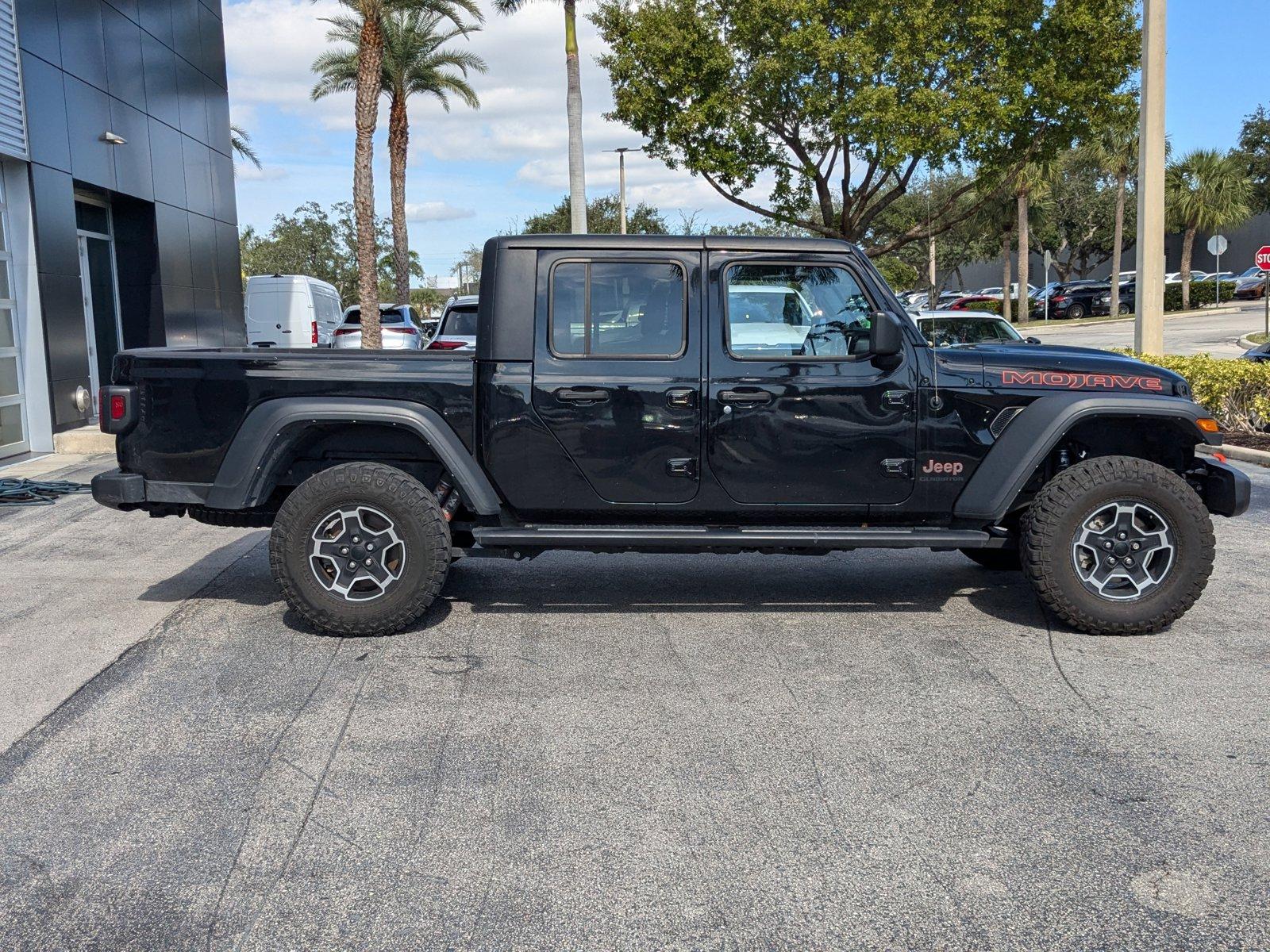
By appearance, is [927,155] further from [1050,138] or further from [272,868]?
[272,868]

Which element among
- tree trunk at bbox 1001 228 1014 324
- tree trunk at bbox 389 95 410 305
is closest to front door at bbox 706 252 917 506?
tree trunk at bbox 389 95 410 305

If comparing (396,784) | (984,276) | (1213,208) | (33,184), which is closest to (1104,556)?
(396,784)

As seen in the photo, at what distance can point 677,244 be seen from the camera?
5840 mm

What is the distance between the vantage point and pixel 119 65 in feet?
58.4

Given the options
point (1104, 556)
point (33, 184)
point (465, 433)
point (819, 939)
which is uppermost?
point (33, 184)

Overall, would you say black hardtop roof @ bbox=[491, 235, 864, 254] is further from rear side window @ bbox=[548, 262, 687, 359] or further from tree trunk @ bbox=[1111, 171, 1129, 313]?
tree trunk @ bbox=[1111, 171, 1129, 313]

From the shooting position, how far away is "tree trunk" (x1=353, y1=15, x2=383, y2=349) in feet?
69.6

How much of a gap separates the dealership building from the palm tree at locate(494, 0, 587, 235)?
7.03 m

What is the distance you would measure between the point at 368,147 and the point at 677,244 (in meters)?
18.9

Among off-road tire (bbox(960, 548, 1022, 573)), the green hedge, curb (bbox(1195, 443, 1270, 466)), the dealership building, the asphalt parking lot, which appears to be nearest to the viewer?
the asphalt parking lot

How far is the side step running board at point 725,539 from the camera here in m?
5.66

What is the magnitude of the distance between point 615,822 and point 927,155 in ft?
64.0

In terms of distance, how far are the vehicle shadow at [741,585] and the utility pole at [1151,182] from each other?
339 inches

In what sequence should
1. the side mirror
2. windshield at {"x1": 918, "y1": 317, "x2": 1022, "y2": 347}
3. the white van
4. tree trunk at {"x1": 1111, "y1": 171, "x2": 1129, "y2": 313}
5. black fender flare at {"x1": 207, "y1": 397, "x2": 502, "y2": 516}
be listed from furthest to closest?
tree trunk at {"x1": 1111, "y1": 171, "x2": 1129, "y2": 313} < the white van < windshield at {"x1": 918, "y1": 317, "x2": 1022, "y2": 347} < black fender flare at {"x1": 207, "y1": 397, "x2": 502, "y2": 516} < the side mirror
